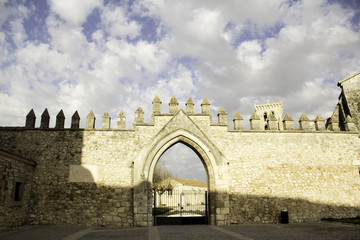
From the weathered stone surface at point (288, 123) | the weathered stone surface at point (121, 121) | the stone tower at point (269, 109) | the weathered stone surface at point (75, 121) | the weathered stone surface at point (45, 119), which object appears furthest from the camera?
the stone tower at point (269, 109)

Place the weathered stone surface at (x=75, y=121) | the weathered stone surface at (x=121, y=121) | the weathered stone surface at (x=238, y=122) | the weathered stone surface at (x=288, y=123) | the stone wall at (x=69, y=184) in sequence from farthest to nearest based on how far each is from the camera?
the weathered stone surface at (x=288, y=123) → the weathered stone surface at (x=238, y=122) → the weathered stone surface at (x=121, y=121) → the weathered stone surface at (x=75, y=121) → the stone wall at (x=69, y=184)

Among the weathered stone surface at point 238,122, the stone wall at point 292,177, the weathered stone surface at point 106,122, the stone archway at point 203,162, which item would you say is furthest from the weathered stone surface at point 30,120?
the weathered stone surface at point 238,122

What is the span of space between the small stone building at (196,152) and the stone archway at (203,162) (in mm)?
46

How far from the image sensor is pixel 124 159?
12.1 metres

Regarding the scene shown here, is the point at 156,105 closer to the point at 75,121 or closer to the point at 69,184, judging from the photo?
the point at 75,121

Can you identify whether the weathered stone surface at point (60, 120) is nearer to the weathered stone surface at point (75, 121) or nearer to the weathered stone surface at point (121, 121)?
the weathered stone surface at point (75, 121)

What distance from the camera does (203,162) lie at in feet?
42.2

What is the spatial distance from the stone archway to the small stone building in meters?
0.05

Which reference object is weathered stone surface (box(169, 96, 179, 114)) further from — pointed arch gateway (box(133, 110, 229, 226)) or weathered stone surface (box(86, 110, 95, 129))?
weathered stone surface (box(86, 110, 95, 129))

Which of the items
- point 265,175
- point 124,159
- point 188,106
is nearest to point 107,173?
point 124,159

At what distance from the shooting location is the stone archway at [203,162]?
11.4 metres

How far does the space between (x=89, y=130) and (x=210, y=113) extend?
6270mm

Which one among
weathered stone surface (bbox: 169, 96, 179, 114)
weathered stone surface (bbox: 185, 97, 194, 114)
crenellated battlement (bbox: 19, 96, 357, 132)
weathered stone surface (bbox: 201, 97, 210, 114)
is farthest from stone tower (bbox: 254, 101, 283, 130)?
weathered stone surface (bbox: 169, 96, 179, 114)

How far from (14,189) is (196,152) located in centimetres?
826
